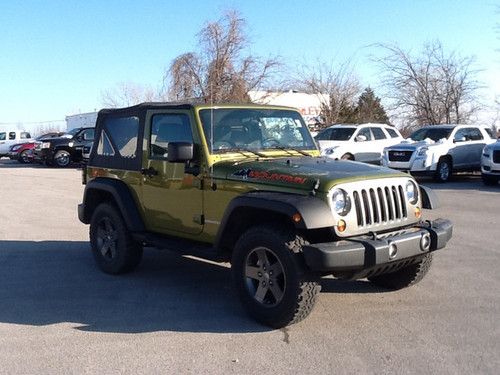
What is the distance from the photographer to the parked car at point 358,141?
19.7m

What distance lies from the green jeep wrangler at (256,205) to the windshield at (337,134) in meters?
13.7

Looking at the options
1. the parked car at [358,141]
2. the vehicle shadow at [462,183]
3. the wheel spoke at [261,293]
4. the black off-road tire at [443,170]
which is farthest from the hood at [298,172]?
the parked car at [358,141]

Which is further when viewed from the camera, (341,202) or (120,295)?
(120,295)

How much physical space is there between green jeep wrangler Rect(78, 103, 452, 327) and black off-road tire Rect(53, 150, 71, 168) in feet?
65.5

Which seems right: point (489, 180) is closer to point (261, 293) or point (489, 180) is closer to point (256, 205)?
point (261, 293)

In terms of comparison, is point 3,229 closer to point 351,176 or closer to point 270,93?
point 351,176

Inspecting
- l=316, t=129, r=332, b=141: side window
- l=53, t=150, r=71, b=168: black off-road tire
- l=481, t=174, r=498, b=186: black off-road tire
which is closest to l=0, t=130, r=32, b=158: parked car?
l=53, t=150, r=71, b=168: black off-road tire

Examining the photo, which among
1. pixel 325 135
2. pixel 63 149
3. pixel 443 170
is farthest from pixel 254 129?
pixel 63 149

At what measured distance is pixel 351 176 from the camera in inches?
196

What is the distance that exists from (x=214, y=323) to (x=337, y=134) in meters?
15.9

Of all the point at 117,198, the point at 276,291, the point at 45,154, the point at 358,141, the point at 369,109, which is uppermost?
the point at 369,109

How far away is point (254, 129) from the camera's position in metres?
6.16

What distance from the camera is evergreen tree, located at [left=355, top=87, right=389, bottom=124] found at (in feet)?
135

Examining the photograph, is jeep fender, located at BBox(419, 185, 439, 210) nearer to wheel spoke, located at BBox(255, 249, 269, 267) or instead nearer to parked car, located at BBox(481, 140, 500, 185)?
wheel spoke, located at BBox(255, 249, 269, 267)
